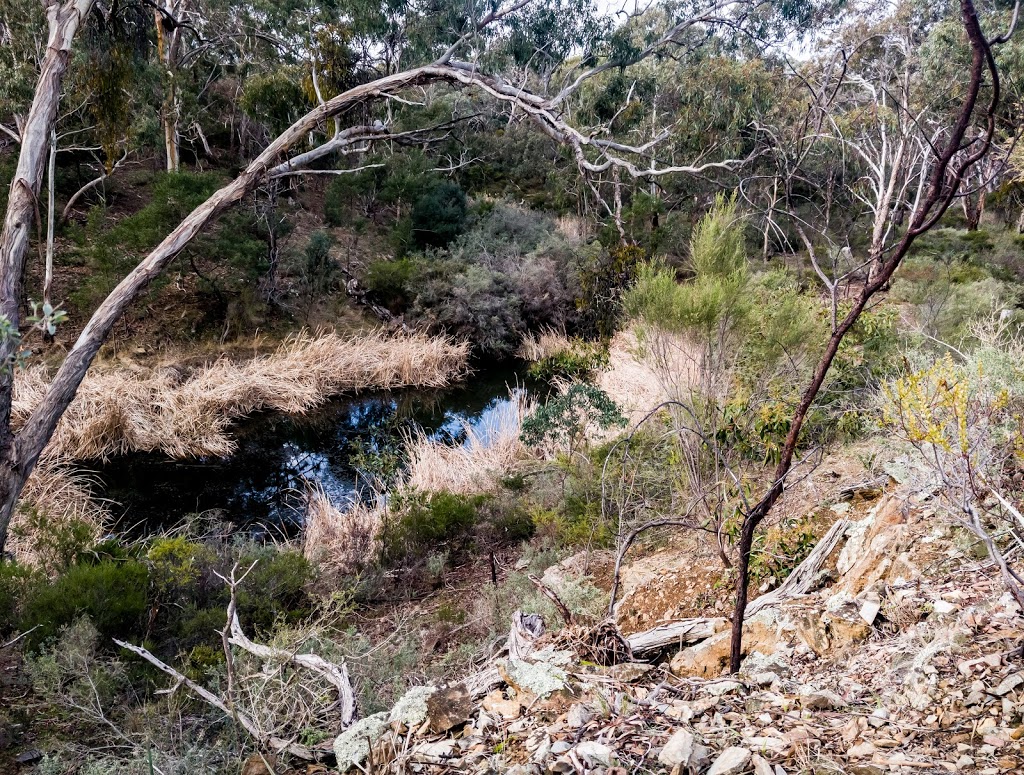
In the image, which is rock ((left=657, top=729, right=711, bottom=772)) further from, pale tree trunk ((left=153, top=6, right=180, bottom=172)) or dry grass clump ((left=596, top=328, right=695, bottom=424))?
pale tree trunk ((left=153, top=6, right=180, bottom=172))

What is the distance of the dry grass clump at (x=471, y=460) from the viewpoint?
647cm

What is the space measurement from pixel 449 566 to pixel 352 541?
764 millimetres

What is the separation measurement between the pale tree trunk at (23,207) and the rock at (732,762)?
3.23m

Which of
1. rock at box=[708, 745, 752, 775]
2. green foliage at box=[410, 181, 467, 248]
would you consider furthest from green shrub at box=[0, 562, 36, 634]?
green foliage at box=[410, 181, 467, 248]

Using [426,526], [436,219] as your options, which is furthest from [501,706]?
[436,219]

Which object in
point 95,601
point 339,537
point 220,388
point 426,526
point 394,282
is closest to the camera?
point 95,601

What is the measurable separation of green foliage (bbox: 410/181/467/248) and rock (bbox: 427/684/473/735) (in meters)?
13.9

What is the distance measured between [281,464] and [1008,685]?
26.9ft

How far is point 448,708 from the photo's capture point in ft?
5.90

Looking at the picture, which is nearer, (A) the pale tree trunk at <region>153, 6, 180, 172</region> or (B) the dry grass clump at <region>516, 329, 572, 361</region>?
(A) the pale tree trunk at <region>153, 6, 180, 172</region>

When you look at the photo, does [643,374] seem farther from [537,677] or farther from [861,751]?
[861,751]

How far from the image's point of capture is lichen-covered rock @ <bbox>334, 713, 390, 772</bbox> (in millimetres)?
1712

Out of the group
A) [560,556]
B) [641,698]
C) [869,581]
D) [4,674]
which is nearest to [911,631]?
[869,581]

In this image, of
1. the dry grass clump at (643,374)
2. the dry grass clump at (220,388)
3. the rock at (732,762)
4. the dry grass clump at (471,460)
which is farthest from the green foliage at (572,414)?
the dry grass clump at (220,388)
